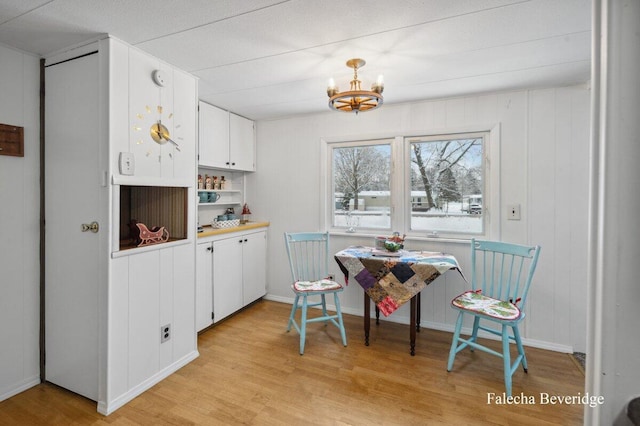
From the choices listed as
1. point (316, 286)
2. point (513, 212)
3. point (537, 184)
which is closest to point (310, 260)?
point (316, 286)

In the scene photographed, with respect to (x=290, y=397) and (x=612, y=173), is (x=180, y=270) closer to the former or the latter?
(x=290, y=397)

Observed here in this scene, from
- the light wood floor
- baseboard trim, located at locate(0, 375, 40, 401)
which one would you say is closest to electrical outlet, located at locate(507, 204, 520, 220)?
the light wood floor

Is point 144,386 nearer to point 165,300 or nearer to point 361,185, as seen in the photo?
point 165,300

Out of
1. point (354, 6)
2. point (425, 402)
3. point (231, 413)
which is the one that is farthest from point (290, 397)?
point (354, 6)

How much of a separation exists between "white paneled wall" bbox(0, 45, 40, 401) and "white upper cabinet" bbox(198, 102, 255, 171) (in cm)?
125

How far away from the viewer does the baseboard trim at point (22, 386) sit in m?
2.03

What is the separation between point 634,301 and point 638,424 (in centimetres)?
27

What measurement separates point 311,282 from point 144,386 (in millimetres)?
1498

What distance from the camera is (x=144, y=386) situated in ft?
7.00

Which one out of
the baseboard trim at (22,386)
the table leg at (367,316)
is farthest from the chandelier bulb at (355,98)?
the baseboard trim at (22,386)

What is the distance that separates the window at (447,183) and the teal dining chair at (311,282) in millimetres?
1039

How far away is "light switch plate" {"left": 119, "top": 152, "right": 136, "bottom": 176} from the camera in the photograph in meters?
1.96

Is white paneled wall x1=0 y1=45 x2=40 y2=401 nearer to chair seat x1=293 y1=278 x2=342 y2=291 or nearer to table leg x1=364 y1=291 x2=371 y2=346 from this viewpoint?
chair seat x1=293 y1=278 x2=342 y2=291

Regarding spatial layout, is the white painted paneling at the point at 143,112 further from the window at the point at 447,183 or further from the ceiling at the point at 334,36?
the window at the point at 447,183
